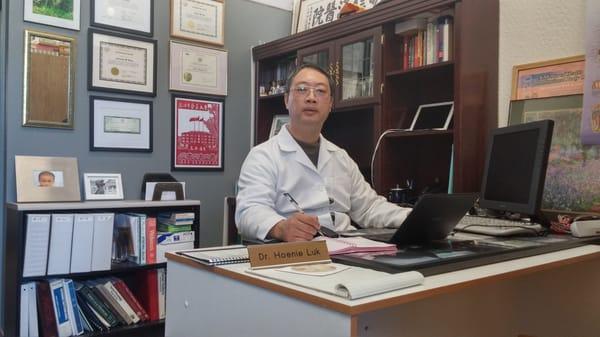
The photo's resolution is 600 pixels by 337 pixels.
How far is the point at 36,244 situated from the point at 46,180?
40cm

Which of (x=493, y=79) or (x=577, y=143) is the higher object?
(x=493, y=79)

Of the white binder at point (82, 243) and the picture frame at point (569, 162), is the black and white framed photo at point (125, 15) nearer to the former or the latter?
the white binder at point (82, 243)

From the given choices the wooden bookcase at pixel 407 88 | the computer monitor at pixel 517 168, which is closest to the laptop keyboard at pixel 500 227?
the computer monitor at pixel 517 168

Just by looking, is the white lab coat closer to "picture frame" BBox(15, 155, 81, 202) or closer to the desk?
the desk

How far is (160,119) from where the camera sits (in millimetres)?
3125

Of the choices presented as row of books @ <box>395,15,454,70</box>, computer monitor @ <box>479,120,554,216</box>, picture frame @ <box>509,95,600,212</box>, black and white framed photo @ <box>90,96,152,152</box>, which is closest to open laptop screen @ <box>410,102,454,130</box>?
row of books @ <box>395,15,454,70</box>

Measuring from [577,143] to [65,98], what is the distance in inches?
103

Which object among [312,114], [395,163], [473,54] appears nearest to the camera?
[312,114]

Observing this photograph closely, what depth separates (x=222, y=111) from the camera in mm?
3420

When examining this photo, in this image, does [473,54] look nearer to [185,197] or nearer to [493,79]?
[493,79]

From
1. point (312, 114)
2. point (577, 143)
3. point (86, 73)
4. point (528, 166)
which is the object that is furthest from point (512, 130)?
point (86, 73)

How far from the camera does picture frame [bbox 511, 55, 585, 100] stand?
79.4 inches

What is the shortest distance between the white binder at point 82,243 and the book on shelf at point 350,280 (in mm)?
1762

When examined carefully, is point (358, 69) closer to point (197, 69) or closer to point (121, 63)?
point (197, 69)
